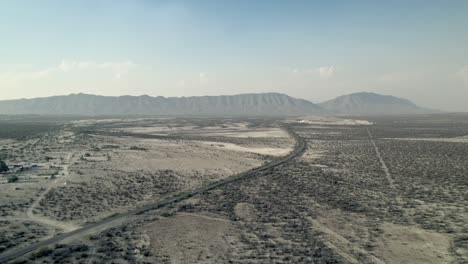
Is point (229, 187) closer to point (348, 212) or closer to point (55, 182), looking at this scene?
point (348, 212)

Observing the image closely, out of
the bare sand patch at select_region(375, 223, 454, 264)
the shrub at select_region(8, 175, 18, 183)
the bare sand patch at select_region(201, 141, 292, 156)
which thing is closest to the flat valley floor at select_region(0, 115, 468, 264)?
the bare sand patch at select_region(375, 223, 454, 264)

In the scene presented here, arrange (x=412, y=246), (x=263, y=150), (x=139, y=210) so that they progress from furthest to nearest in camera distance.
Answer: (x=263, y=150), (x=139, y=210), (x=412, y=246)

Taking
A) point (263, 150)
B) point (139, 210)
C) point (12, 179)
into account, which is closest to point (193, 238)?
point (139, 210)

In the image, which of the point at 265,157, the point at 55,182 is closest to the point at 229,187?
the point at 55,182

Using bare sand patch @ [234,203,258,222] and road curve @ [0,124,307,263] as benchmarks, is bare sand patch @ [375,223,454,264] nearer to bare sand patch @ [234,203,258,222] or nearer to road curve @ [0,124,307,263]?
bare sand patch @ [234,203,258,222]

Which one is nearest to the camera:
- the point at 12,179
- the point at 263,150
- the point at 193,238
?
the point at 193,238

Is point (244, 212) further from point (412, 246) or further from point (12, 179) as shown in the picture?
point (12, 179)

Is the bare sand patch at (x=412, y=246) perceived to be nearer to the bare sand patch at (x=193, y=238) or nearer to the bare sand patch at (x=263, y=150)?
the bare sand patch at (x=193, y=238)

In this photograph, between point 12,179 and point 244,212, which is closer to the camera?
point 244,212
